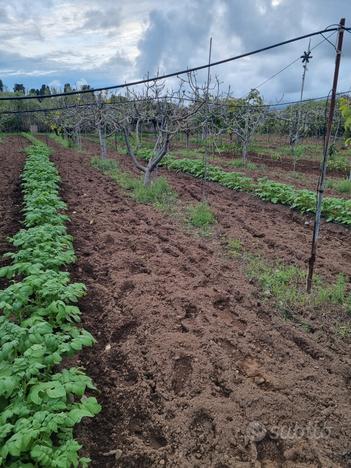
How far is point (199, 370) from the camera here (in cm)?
325

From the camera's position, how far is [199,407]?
9.36ft

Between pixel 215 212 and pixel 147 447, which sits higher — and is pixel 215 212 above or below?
above

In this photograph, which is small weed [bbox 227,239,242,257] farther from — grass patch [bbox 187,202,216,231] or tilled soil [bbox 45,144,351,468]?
grass patch [bbox 187,202,216,231]

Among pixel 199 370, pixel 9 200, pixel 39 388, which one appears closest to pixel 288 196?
pixel 199 370

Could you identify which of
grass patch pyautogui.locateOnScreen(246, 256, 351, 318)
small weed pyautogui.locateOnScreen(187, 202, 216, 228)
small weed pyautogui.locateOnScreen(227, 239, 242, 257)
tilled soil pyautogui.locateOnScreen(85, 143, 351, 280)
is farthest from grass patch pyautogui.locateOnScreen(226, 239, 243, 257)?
small weed pyautogui.locateOnScreen(187, 202, 216, 228)

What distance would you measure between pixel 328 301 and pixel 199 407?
2.51 meters

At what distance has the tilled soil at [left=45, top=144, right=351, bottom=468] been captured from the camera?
257 centimetres

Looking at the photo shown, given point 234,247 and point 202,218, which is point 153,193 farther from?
point 234,247

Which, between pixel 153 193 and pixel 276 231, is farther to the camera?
pixel 153 193

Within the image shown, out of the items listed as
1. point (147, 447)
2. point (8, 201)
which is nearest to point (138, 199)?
point (8, 201)

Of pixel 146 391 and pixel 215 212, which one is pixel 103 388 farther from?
pixel 215 212

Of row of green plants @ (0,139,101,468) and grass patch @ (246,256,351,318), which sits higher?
row of green plants @ (0,139,101,468)

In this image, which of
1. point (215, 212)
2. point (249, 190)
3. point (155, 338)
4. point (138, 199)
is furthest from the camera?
point (249, 190)

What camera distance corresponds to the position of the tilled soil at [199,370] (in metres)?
2.57
